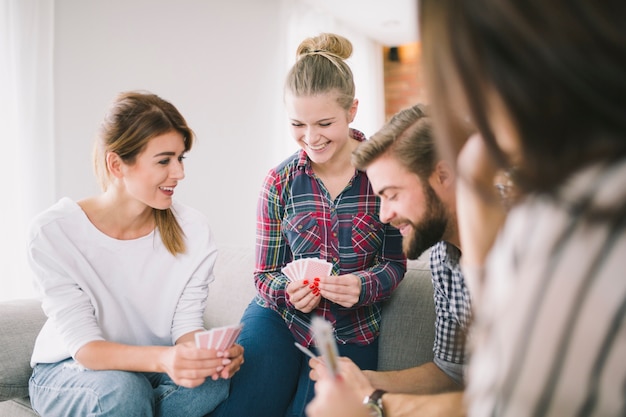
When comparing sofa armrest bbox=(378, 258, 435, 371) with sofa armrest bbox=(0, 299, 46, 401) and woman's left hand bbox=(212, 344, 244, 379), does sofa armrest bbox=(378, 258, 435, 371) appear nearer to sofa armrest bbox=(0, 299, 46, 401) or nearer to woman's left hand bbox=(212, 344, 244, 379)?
woman's left hand bbox=(212, 344, 244, 379)

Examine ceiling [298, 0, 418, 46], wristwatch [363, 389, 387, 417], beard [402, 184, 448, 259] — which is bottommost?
wristwatch [363, 389, 387, 417]

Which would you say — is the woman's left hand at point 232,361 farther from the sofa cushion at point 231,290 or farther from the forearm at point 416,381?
the sofa cushion at point 231,290

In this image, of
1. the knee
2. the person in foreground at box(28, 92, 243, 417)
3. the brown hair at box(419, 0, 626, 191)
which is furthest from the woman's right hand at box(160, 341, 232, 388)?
the brown hair at box(419, 0, 626, 191)

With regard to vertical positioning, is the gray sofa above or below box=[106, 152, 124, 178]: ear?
below

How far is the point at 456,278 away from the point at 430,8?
118 centimetres

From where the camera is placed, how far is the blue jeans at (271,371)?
2.07 m

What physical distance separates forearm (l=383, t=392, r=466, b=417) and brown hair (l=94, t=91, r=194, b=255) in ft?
3.37

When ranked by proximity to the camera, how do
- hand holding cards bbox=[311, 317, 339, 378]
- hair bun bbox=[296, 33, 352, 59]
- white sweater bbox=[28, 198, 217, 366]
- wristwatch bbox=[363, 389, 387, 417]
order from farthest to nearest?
hair bun bbox=[296, 33, 352, 59] < white sweater bbox=[28, 198, 217, 366] < wristwatch bbox=[363, 389, 387, 417] < hand holding cards bbox=[311, 317, 339, 378]

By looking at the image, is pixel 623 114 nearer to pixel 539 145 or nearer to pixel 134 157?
pixel 539 145

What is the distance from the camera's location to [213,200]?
5383mm

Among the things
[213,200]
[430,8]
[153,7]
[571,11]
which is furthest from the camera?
[213,200]

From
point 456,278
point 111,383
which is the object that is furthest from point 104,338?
point 456,278

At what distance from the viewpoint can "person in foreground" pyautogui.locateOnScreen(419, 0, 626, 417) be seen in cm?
65

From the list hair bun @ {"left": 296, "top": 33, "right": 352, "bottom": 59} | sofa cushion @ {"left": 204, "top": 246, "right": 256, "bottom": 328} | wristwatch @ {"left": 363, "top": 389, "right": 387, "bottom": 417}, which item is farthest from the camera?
sofa cushion @ {"left": 204, "top": 246, "right": 256, "bottom": 328}
